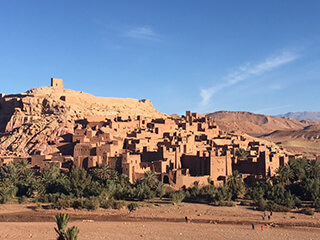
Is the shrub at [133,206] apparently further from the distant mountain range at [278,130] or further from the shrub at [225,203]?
the distant mountain range at [278,130]

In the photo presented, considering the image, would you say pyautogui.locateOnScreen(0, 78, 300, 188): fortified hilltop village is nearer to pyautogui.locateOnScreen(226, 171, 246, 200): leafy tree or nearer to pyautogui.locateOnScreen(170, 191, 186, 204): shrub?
pyautogui.locateOnScreen(226, 171, 246, 200): leafy tree

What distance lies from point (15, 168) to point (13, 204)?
430 cm

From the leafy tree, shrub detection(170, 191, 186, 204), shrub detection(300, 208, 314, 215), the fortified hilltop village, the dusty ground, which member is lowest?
the dusty ground

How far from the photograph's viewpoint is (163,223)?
2384 cm

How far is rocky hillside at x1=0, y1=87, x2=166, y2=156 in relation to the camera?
3919cm

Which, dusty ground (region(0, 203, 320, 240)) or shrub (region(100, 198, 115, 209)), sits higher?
shrub (region(100, 198, 115, 209))

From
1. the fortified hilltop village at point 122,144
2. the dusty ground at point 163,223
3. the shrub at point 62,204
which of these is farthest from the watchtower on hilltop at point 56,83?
the shrub at point 62,204

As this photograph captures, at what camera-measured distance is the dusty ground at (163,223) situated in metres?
21.2

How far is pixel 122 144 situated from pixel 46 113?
17.1m

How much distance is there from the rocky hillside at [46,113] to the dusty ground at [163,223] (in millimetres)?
11500

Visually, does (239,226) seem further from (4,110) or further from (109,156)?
(4,110)

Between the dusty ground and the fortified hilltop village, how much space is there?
11.0 feet

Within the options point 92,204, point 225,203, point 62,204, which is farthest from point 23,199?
point 225,203

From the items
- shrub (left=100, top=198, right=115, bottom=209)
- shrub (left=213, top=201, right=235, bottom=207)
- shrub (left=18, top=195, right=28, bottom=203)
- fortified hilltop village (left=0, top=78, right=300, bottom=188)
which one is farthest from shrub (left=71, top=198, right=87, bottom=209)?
shrub (left=213, top=201, right=235, bottom=207)
